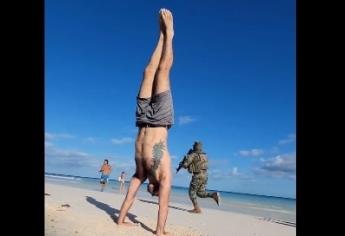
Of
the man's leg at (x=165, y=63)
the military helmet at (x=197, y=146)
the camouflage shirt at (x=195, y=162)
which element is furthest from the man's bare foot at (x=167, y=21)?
the camouflage shirt at (x=195, y=162)

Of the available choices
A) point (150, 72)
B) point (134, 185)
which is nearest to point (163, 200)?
point (134, 185)

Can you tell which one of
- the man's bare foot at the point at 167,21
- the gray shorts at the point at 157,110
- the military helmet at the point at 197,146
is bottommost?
the military helmet at the point at 197,146

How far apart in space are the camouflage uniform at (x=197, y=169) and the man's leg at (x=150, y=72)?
17.3 ft

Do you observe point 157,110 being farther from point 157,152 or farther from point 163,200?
point 163,200

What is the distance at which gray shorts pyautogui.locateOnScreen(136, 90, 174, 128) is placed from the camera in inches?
156

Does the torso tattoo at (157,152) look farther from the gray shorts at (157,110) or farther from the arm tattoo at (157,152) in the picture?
the gray shorts at (157,110)

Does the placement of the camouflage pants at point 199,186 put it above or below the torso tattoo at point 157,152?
below

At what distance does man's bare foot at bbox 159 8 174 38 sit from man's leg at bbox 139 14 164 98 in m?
0.06

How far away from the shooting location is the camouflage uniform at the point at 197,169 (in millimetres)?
9305
